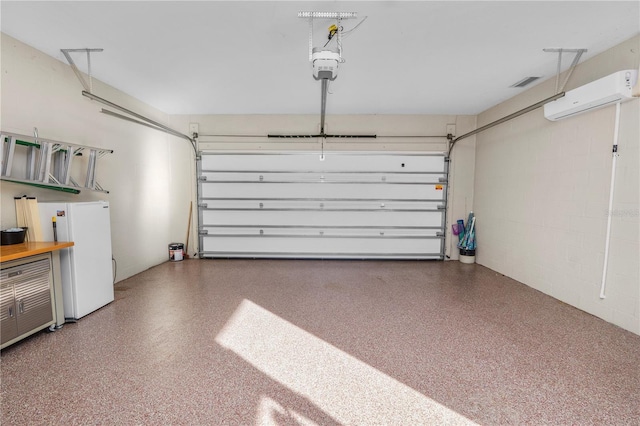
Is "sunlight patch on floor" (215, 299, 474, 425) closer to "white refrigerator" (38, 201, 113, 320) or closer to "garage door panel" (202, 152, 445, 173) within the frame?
"white refrigerator" (38, 201, 113, 320)

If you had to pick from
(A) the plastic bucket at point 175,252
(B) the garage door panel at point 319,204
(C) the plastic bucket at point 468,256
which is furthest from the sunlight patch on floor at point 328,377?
(C) the plastic bucket at point 468,256

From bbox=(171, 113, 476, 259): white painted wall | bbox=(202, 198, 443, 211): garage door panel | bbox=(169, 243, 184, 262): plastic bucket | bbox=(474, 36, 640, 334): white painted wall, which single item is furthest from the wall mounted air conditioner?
bbox=(169, 243, 184, 262): plastic bucket

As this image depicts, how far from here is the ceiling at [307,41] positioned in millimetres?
2139

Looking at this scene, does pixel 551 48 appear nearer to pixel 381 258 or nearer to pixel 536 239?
pixel 536 239

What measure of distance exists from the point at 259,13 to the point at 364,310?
2950mm

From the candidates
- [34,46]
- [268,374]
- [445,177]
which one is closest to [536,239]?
[445,177]

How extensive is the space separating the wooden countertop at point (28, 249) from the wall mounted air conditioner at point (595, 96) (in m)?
5.23

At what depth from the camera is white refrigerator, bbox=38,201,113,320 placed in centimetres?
265

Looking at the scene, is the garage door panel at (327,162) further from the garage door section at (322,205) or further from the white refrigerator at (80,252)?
the white refrigerator at (80,252)

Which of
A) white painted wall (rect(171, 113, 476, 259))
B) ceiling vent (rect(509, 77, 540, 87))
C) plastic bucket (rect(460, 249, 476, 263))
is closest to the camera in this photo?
ceiling vent (rect(509, 77, 540, 87))

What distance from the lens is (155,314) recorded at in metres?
2.87

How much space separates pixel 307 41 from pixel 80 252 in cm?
305

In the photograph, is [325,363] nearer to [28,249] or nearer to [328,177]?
[28,249]

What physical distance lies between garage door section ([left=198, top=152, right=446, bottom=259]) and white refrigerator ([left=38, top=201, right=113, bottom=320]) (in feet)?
7.70
